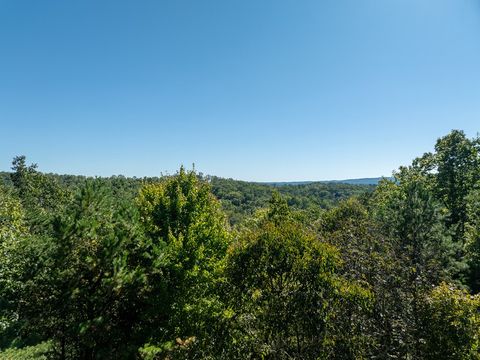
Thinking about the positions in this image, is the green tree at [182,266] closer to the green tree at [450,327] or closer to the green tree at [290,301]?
the green tree at [290,301]

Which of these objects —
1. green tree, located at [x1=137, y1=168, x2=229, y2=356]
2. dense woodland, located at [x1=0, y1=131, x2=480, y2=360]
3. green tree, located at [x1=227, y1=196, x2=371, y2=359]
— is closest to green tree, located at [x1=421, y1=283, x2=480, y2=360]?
dense woodland, located at [x1=0, y1=131, x2=480, y2=360]

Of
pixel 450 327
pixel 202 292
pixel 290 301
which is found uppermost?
pixel 450 327

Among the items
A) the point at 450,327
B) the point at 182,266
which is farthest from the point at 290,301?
the point at 450,327

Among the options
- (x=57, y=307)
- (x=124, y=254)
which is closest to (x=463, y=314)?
(x=124, y=254)

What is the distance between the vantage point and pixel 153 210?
14172mm

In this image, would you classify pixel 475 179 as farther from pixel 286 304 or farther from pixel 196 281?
pixel 196 281

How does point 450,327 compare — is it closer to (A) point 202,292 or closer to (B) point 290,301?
(B) point 290,301

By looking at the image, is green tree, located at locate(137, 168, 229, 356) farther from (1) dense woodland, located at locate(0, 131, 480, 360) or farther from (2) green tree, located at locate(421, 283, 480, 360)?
(2) green tree, located at locate(421, 283, 480, 360)

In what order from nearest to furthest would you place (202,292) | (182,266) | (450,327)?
(450,327) < (182,266) < (202,292)

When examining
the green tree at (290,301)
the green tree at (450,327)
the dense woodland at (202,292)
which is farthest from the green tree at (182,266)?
the green tree at (450,327)

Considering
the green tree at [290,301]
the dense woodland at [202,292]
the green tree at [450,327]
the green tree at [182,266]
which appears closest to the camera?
the green tree at [450,327]

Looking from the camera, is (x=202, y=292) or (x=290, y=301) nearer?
(x=290, y=301)

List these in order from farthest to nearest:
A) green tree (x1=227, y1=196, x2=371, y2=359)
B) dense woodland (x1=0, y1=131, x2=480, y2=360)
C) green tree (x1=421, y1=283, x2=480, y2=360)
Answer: green tree (x1=227, y1=196, x2=371, y2=359) → dense woodland (x1=0, y1=131, x2=480, y2=360) → green tree (x1=421, y1=283, x2=480, y2=360)

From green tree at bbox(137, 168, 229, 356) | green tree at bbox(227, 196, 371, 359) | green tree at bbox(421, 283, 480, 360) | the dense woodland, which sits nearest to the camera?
green tree at bbox(421, 283, 480, 360)
